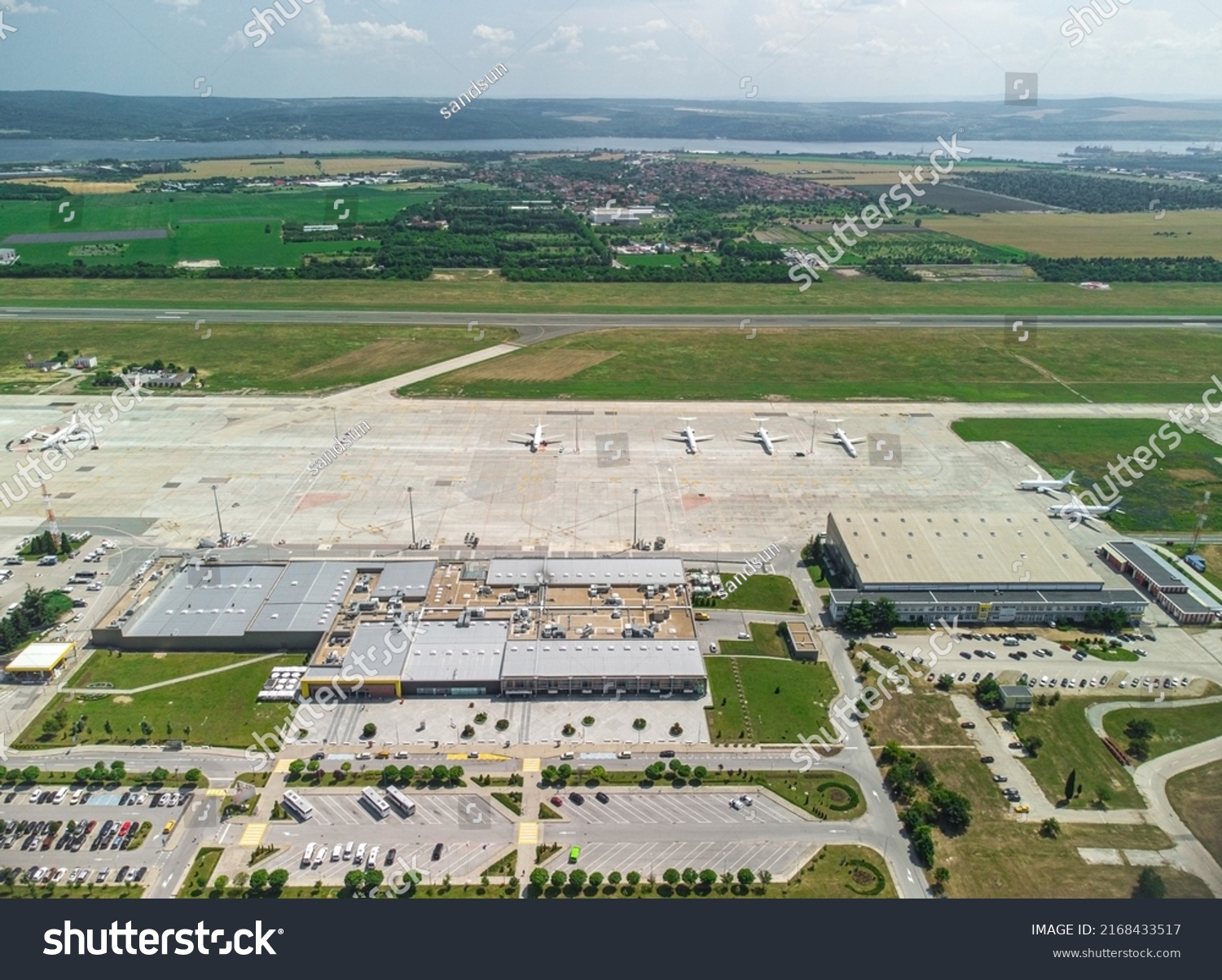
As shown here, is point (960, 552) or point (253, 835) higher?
point (960, 552)

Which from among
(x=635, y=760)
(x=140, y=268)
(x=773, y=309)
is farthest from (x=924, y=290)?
(x=140, y=268)

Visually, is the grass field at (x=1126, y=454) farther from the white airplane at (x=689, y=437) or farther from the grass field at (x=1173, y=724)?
the white airplane at (x=689, y=437)

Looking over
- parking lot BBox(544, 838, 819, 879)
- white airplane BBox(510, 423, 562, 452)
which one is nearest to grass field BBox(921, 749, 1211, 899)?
parking lot BBox(544, 838, 819, 879)

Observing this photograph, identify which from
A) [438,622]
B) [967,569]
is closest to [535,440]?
[438,622]

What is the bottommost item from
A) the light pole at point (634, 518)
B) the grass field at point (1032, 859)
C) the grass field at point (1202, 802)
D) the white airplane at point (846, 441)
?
the grass field at point (1202, 802)

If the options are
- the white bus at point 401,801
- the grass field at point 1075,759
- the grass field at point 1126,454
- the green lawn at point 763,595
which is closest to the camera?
the white bus at point 401,801

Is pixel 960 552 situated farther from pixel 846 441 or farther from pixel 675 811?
pixel 675 811

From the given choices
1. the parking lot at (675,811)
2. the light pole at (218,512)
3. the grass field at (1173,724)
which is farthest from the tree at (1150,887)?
the light pole at (218,512)
